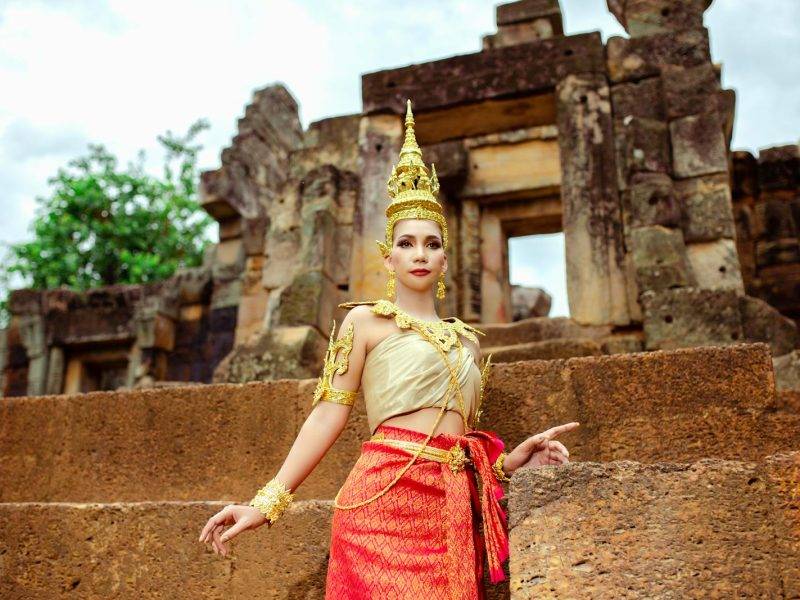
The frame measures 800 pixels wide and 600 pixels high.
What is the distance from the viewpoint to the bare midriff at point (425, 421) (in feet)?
8.46

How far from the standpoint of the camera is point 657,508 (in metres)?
2.22

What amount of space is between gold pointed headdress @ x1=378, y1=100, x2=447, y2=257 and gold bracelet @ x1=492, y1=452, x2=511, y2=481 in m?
0.87

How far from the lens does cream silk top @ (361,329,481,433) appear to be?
103 inches

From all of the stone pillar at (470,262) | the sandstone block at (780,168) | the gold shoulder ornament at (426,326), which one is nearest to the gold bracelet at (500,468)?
the gold shoulder ornament at (426,326)

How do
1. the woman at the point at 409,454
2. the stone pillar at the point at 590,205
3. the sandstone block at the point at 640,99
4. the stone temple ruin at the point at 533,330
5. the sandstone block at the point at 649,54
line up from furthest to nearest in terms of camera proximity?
the sandstone block at the point at 649,54
the sandstone block at the point at 640,99
the stone pillar at the point at 590,205
the woman at the point at 409,454
the stone temple ruin at the point at 533,330

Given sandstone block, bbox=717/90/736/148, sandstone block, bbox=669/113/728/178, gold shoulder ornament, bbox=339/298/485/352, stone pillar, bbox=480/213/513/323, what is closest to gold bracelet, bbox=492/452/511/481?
gold shoulder ornament, bbox=339/298/485/352

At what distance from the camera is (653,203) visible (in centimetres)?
646

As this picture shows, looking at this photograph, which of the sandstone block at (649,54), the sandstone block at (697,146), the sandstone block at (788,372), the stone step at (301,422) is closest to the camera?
the stone step at (301,422)

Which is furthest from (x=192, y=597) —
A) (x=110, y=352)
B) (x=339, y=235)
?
(x=110, y=352)

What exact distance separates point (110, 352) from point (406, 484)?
13.5 m

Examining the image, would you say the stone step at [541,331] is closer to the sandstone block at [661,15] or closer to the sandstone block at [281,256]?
the sandstone block at [281,256]

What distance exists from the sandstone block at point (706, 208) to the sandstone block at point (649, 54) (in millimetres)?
1240

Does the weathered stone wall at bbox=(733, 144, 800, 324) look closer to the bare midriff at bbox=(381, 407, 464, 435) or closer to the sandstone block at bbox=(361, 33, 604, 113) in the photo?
the sandstone block at bbox=(361, 33, 604, 113)

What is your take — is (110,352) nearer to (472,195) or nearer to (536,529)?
(472,195)
